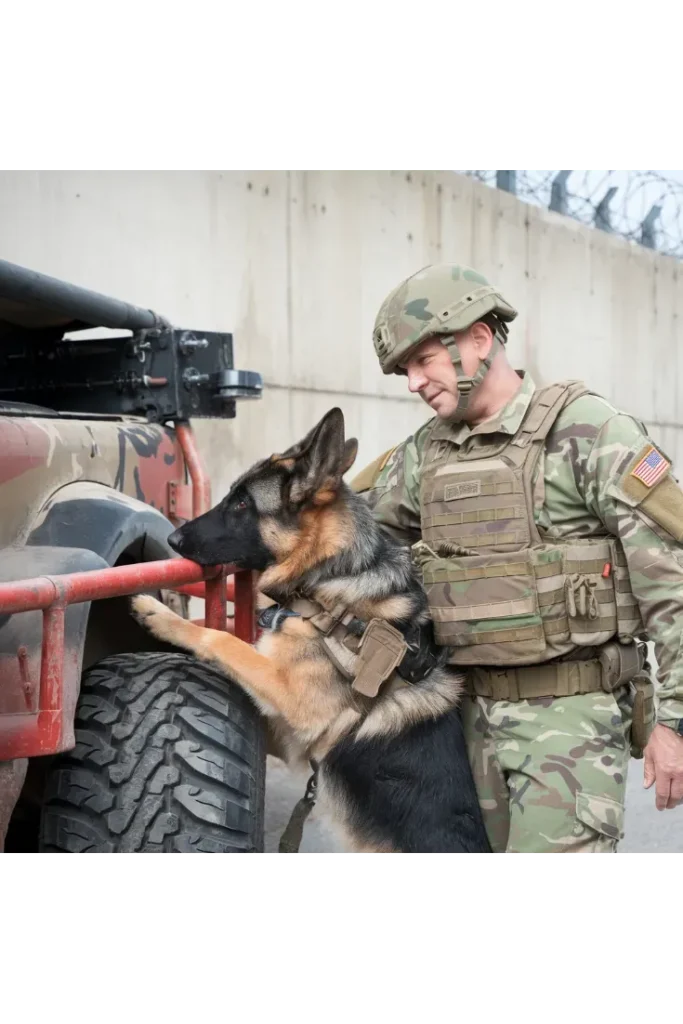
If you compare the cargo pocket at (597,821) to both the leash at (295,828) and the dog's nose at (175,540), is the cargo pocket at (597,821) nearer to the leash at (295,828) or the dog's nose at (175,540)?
the leash at (295,828)

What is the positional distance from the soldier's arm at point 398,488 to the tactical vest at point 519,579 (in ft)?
0.79

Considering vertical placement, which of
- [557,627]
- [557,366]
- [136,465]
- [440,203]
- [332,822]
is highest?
[440,203]

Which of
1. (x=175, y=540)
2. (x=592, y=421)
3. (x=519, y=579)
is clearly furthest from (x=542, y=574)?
(x=175, y=540)

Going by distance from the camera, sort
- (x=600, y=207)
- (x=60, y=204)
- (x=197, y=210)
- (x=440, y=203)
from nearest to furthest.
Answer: (x=60, y=204)
(x=197, y=210)
(x=440, y=203)
(x=600, y=207)

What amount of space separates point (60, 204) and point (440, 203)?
318cm

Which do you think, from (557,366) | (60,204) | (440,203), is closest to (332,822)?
(60,204)

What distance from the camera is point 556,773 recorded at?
2609 millimetres

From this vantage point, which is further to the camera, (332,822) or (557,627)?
(332,822)

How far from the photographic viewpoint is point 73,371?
3.74m

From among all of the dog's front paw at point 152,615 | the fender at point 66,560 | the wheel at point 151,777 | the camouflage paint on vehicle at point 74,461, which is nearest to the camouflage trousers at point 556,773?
the wheel at point 151,777

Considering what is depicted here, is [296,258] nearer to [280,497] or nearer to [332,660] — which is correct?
[280,497]

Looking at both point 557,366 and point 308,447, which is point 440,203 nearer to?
point 557,366

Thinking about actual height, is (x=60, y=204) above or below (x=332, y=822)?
above

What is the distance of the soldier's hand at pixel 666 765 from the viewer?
245cm
